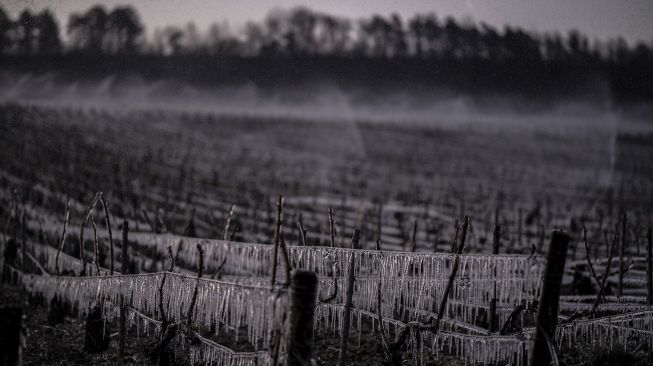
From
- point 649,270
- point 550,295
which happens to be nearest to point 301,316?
point 550,295

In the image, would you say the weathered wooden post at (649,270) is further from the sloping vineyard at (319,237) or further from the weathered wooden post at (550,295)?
the weathered wooden post at (550,295)

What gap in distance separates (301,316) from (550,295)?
7.32ft

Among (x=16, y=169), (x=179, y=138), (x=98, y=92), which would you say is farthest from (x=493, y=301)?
(x=98, y=92)

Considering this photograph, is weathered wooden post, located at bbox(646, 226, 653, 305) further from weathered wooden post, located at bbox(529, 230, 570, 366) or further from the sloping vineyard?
weathered wooden post, located at bbox(529, 230, 570, 366)

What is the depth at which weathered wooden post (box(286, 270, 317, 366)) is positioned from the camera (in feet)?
13.1

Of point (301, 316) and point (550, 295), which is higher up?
point (550, 295)

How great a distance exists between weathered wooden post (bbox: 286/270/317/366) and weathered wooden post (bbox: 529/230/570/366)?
2.07 meters

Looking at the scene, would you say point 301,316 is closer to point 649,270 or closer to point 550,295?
point 550,295

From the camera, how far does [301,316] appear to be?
4.02 meters

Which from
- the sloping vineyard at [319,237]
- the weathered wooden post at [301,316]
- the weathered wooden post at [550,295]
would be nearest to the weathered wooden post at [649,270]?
the sloping vineyard at [319,237]

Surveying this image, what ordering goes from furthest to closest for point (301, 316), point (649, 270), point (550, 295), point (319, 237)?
point (319, 237)
point (649, 270)
point (550, 295)
point (301, 316)

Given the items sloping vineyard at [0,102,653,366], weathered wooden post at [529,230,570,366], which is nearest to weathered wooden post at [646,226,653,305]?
sloping vineyard at [0,102,653,366]

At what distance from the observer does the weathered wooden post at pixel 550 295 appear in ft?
14.5

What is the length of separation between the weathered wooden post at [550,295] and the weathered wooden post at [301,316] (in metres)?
2.07
